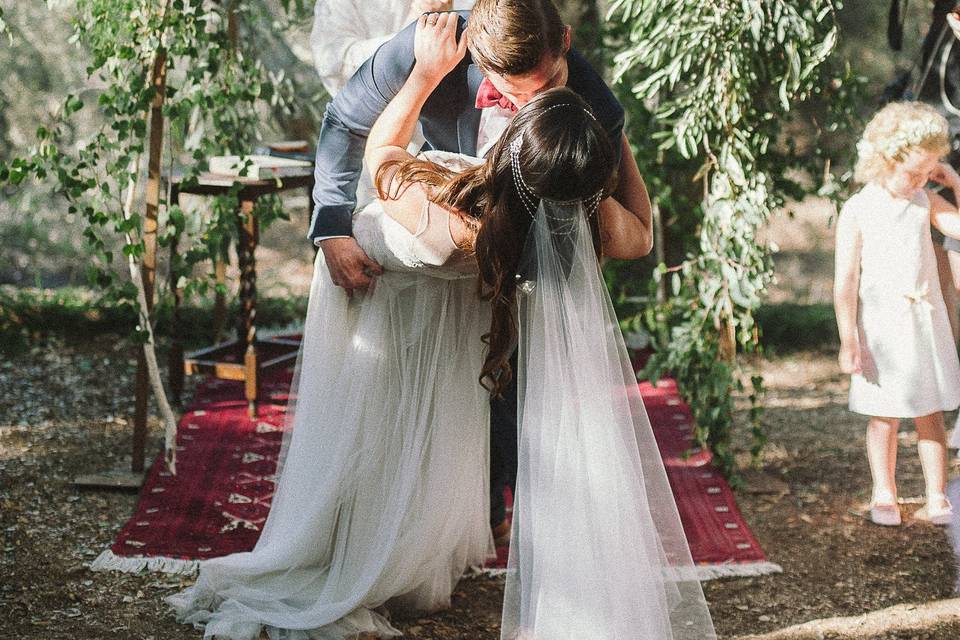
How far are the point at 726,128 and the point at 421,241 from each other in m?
1.33

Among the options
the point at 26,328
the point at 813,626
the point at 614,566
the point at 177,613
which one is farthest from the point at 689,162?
the point at 26,328

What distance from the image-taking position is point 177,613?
251cm

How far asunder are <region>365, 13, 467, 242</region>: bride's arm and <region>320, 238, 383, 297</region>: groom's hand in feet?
0.62

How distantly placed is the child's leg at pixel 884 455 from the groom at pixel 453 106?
50.0 inches

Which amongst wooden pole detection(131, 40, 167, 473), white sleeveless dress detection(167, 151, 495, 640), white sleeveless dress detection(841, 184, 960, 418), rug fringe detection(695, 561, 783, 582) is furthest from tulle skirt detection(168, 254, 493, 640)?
white sleeveless dress detection(841, 184, 960, 418)

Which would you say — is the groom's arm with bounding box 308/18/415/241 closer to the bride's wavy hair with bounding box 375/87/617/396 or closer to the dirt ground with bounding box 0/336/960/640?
the bride's wavy hair with bounding box 375/87/617/396

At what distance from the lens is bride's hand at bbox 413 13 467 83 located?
2.21 meters

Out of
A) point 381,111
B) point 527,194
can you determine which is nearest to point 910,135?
point 527,194

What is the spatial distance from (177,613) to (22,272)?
429 cm

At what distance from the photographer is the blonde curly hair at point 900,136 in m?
2.95

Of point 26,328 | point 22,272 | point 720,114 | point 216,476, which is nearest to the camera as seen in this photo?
point 720,114

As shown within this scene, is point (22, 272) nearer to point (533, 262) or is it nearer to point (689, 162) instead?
point (689, 162)

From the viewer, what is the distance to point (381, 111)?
7.68 ft

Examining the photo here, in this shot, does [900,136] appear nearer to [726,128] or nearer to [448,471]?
[726,128]
